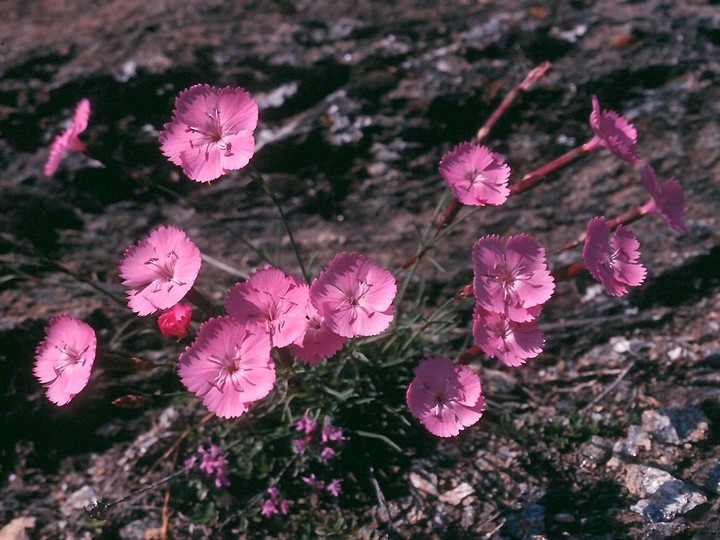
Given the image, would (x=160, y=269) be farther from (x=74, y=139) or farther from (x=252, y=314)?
(x=74, y=139)

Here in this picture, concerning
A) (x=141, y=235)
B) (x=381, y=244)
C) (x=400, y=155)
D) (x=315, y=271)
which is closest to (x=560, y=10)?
(x=400, y=155)

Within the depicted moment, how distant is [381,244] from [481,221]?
0.52 meters

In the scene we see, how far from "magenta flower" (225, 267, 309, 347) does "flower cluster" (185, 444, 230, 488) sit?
0.74 metres

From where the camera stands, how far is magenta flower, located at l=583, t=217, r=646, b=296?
2078mm

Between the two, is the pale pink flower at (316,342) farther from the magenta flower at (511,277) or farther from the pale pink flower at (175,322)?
the magenta flower at (511,277)

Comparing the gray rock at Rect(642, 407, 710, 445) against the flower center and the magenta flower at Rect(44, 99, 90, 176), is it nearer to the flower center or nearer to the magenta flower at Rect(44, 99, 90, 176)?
the flower center

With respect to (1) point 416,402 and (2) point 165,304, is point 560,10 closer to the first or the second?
(1) point 416,402

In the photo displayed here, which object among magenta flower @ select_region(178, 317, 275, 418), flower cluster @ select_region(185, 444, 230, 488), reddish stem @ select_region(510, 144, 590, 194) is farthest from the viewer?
flower cluster @ select_region(185, 444, 230, 488)

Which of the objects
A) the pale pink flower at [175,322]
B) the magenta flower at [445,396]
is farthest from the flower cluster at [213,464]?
the magenta flower at [445,396]

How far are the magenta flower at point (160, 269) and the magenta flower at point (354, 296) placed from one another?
1.34ft

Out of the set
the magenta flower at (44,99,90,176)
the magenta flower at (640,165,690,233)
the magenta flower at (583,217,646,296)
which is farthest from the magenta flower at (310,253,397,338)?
the magenta flower at (44,99,90,176)

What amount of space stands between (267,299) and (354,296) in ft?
0.90

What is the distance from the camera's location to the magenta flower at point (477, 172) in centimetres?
213

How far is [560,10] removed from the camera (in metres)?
3.77
